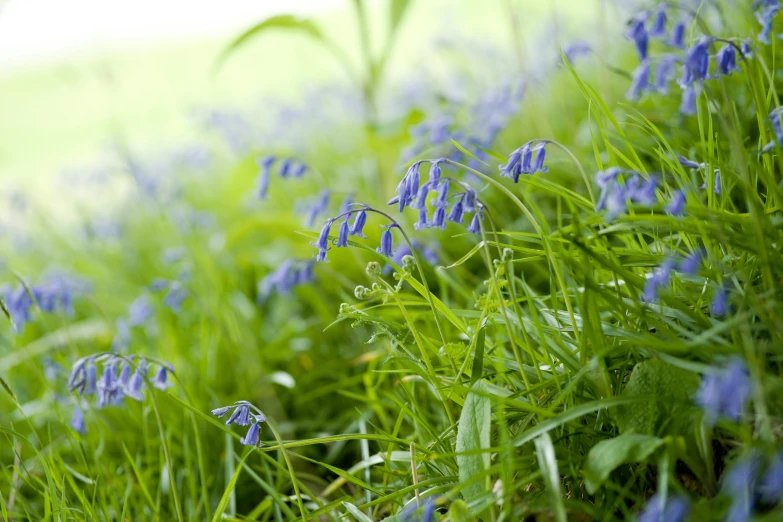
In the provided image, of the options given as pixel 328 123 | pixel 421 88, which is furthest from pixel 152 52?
pixel 421 88

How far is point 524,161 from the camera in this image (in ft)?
5.44

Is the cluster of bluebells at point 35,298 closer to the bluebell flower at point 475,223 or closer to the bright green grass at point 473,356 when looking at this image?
the bright green grass at point 473,356

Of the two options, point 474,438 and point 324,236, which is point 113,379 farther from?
point 474,438

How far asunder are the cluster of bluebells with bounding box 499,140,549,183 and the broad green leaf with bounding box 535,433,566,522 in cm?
65

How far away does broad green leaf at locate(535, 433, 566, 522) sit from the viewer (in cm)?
119

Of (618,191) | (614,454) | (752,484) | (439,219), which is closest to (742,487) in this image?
(752,484)

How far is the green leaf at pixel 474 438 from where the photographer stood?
146 centimetres

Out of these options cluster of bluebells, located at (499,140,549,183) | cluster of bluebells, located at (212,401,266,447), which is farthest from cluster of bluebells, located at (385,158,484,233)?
cluster of bluebells, located at (212,401,266,447)

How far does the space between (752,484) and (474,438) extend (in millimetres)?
559

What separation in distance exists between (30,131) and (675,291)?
16162 millimetres

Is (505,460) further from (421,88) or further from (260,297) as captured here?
(421,88)

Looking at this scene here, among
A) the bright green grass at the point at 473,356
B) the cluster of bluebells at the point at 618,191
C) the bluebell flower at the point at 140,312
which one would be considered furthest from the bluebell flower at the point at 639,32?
the bluebell flower at the point at 140,312

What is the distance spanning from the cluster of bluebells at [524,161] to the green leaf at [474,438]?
557 millimetres

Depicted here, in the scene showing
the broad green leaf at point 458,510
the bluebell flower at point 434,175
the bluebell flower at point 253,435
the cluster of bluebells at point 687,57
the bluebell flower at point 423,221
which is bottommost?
the broad green leaf at point 458,510
